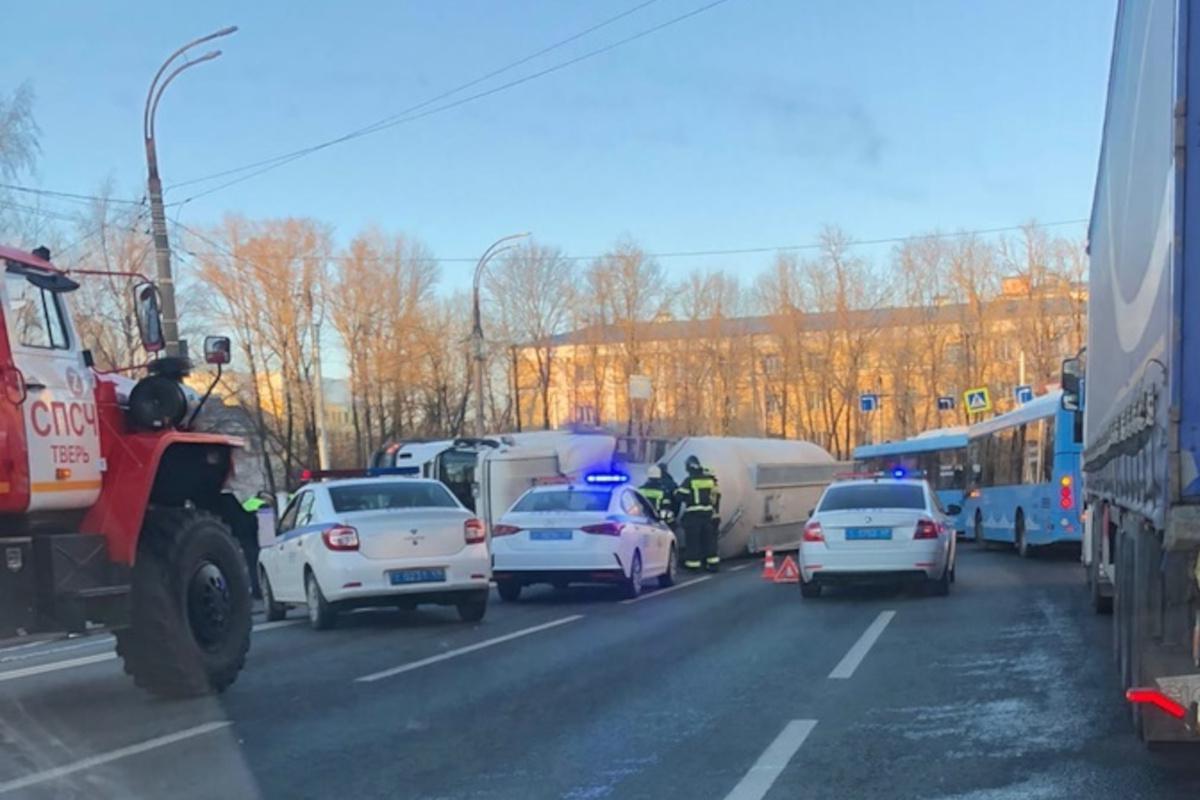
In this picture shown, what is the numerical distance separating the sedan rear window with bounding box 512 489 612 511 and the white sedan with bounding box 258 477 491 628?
113 inches

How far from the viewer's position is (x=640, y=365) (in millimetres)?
63688

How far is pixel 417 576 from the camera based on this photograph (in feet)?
42.3

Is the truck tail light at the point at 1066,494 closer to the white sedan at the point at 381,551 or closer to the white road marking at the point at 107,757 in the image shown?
the white sedan at the point at 381,551

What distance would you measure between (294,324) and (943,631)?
44848 mm

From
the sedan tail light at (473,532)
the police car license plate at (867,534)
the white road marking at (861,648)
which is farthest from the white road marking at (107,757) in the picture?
the police car license plate at (867,534)

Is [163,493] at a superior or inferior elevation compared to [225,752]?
superior

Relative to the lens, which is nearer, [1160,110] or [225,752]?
[1160,110]

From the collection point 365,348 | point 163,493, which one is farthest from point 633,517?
point 365,348

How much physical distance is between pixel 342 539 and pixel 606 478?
555 centimetres

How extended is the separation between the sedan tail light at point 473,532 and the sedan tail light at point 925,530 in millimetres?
5067

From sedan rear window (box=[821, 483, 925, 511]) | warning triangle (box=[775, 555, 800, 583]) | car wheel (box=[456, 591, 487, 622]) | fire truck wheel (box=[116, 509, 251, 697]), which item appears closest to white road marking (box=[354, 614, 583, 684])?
car wheel (box=[456, 591, 487, 622])

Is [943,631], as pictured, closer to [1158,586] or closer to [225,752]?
[1158,586]

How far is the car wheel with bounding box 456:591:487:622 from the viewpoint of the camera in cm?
1358

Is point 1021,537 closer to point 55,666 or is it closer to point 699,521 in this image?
point 699,521
